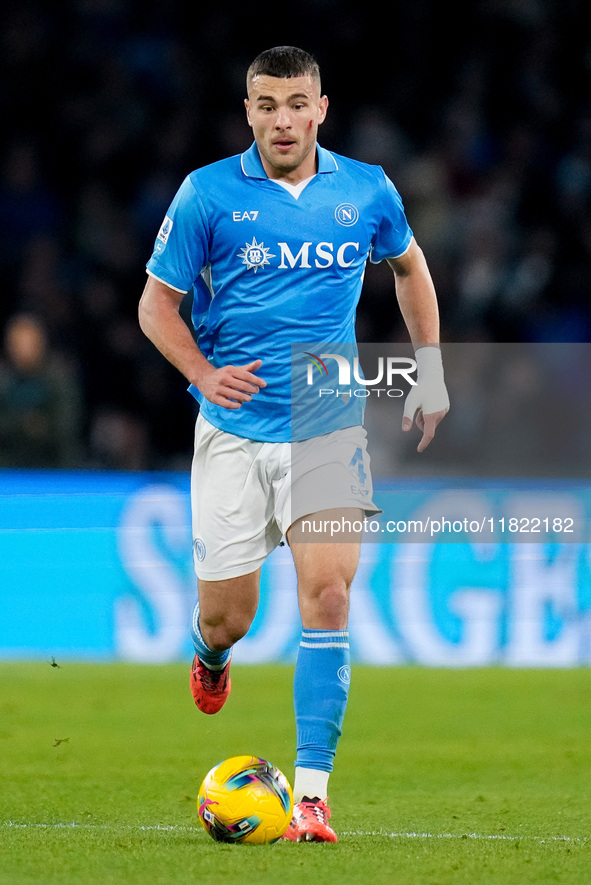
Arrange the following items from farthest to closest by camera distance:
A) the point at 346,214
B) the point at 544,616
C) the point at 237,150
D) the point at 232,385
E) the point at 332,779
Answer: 1. the point at 237,150
2. the point at 544,616
3. the point at 332,779
4. the point at 346,214
5. the point at 232,385

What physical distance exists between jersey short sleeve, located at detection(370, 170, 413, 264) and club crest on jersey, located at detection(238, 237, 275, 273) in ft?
1.35

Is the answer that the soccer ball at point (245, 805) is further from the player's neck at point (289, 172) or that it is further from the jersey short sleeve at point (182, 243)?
the player's neck at point (289, 172)

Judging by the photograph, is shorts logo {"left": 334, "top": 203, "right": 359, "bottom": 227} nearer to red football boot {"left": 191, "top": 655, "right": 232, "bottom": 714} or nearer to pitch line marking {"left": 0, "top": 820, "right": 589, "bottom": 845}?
red football boot {"left": 191, "top": 655, "right": 232, "bottom": 714}

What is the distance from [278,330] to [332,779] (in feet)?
6.35

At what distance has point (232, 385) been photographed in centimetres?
411

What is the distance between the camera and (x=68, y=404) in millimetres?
9227

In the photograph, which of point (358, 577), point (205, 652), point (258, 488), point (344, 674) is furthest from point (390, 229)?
point (358, 577)

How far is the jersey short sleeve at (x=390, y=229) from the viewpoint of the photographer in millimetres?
4605

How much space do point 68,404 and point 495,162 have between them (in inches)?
177

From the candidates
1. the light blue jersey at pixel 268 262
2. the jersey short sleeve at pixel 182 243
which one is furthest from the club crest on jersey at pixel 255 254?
the jersey short sleeve at pixel 182 243

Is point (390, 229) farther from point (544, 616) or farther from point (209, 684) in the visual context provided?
point (544, 616)

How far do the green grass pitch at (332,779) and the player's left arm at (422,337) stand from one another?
1.28 metres

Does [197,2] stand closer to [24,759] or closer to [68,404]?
[68,404]

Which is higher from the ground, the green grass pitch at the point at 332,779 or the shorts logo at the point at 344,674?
the shorts logo at the point at 344,674
